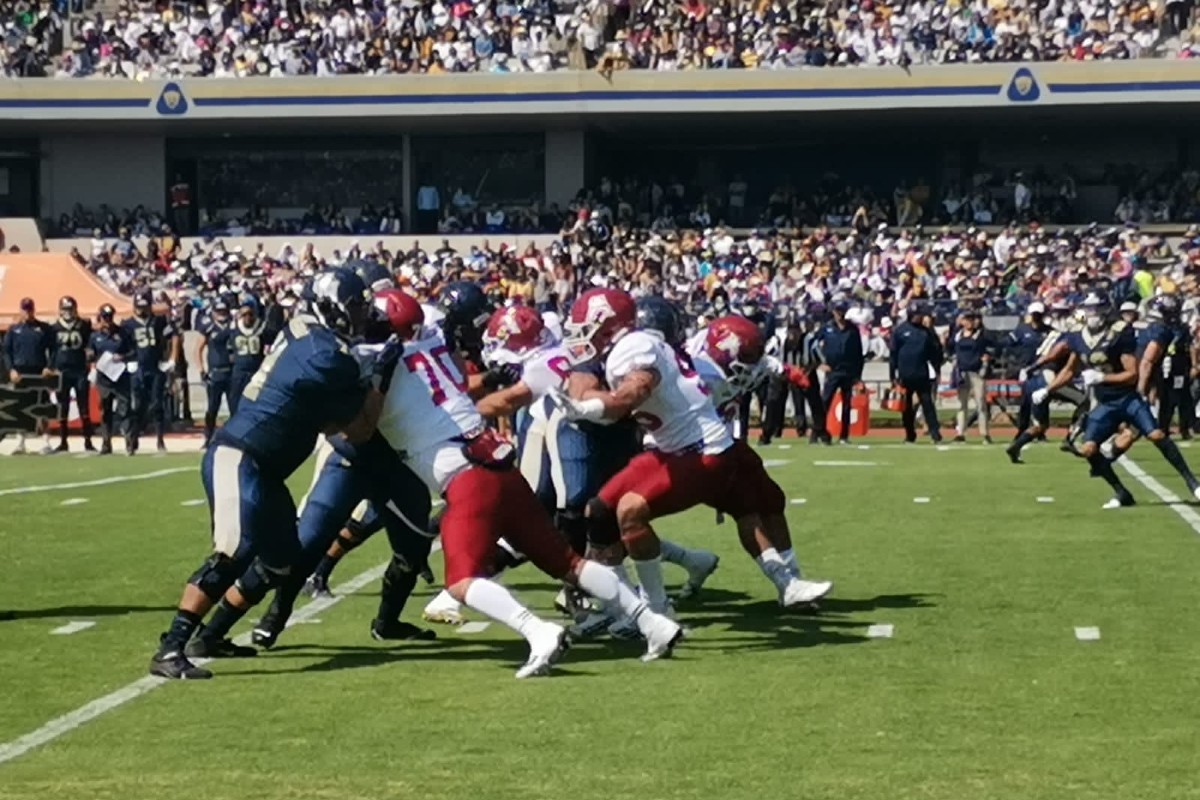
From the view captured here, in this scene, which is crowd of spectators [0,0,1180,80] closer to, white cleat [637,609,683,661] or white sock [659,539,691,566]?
white sock [659,539,691,566]

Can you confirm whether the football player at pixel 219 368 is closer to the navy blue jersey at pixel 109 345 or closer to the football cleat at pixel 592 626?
the navy blue jersey at pixel 109 345

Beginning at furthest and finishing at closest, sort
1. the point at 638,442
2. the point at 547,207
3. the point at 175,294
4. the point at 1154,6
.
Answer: the point at 547,207 < the point at 1154,6 < the point at 175,294 < the point at 638,442

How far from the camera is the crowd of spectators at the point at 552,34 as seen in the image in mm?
39219

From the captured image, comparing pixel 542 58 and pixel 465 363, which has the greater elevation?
pixel 542 58

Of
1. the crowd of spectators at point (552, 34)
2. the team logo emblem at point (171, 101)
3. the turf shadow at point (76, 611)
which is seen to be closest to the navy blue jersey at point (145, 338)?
the turf shadow at point (76, 611)

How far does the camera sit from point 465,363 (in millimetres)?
11062

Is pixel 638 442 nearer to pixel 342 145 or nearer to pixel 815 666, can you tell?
pixel 815 666

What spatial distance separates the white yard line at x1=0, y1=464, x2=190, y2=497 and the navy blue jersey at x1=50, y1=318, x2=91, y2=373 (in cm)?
305

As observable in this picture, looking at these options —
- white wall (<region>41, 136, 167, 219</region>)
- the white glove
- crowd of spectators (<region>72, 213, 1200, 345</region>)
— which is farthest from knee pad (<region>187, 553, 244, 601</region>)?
white wall (<region>41, 136, 167, 219</region>)

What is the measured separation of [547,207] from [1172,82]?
11365 mm

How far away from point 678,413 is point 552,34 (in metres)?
32.2

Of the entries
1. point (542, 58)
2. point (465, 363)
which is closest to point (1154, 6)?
point (542, 58)

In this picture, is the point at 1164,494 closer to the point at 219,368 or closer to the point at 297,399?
the point at 297,399

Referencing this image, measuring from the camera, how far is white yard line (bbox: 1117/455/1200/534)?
15262 millimetres
